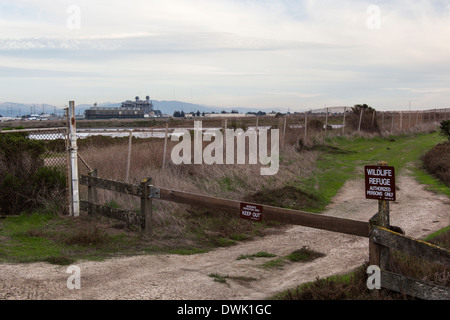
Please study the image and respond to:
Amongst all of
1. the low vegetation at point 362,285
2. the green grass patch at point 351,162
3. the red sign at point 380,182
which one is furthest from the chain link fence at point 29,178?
the red sign at point 380,182

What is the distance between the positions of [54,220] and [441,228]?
28.0 feet

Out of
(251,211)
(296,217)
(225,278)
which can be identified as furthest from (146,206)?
(296,217)

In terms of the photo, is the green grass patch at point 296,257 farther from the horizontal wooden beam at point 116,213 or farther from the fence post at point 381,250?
the horizontal wooden beam at point 116,213

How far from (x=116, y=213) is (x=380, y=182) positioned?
582cm

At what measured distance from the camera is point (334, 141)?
29953 mm

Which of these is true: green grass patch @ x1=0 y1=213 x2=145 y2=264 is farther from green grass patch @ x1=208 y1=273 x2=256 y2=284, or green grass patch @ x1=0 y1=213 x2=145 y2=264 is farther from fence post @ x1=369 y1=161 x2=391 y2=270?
fence post @ x1=369 y1=161 x2=391 y2=270

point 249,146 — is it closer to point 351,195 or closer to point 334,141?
point 351,195

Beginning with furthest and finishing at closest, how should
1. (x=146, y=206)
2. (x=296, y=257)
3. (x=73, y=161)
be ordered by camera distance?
(x=73, y=161) < (x=146, y=206) < (x=296, y=257)

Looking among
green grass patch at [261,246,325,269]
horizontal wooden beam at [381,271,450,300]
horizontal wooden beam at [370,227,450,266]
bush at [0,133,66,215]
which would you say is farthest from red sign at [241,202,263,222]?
bush at [0,133,66,215]

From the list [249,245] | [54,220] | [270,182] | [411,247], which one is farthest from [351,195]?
[411,247]

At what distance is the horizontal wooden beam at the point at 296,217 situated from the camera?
6234mm

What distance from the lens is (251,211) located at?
24.2 ft

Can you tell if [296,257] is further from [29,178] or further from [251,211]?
[29,178]

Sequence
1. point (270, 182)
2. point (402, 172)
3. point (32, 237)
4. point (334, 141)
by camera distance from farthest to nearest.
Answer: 1. point (334, 141)
2. point (402, 172)
3. point (270, 182)
4. point (32, 237)
